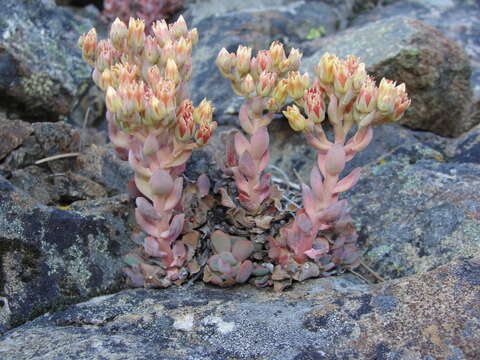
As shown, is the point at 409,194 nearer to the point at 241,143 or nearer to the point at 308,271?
the point at 308,271

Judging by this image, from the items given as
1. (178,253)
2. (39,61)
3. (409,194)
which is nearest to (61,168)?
(39,61)

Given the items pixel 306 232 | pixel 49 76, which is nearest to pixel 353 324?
pixel 306 232

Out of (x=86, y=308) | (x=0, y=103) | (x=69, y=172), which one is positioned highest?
(x=0, y=103)

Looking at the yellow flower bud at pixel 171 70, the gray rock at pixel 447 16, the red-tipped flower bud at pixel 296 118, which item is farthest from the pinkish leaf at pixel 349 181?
the gray rock at pixel 447 16

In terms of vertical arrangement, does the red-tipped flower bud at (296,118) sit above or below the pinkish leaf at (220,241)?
above

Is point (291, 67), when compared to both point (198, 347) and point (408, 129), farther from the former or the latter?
point (408, 129)

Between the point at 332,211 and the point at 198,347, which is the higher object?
the point at 332,211

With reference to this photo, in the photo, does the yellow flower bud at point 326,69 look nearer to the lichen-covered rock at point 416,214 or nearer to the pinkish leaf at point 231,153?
the pinkish leaf at point 231,153

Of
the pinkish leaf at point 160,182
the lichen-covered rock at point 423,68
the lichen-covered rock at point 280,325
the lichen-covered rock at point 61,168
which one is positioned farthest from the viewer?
the lichen-covered rock at point 423,68

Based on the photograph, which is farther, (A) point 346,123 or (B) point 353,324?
(A) point 346,123
